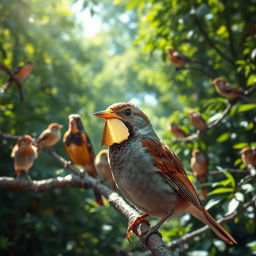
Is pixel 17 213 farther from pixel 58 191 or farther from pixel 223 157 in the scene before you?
pixel 223 157

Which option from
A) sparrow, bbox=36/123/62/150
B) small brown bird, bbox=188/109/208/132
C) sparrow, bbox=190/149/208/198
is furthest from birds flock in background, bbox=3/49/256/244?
sparrow, bbox=36/123/62/150

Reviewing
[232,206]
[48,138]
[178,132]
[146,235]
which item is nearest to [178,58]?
[178,132]

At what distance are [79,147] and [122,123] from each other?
2.47 metres

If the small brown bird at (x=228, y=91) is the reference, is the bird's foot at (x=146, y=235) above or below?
below

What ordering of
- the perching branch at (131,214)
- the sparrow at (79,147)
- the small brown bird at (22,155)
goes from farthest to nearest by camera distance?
the sparrow at (79,147), the small brown bird at (22,155), the perching branch at (131,214)

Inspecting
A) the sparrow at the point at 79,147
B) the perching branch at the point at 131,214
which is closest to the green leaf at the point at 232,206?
the perching branch at the point at 131,214

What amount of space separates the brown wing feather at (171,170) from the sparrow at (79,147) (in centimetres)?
258

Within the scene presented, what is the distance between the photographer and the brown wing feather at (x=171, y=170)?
2875 mm

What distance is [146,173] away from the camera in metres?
2.84

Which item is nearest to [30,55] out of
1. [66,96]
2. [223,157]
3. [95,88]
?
[66,96]

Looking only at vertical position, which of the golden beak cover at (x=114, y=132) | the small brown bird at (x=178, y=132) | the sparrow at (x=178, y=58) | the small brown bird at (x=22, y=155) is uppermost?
the sparrow at (x=178, y=58)

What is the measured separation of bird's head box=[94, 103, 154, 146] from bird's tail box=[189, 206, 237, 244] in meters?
0.76

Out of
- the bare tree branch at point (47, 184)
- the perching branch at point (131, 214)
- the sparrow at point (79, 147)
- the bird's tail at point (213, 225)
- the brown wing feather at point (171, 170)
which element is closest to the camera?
the perching branch at point (131, 214)

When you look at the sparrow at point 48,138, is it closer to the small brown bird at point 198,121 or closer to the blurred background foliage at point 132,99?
the blurred background foliage at point 132,99
